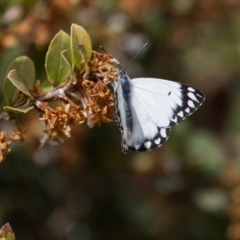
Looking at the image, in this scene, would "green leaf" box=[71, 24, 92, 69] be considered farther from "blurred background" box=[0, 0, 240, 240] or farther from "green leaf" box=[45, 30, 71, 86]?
"blurred background" box=[0, 0, 240, 240]

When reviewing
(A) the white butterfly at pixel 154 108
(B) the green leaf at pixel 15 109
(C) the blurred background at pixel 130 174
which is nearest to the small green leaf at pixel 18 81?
(B) the green leaf at pixel 15 109

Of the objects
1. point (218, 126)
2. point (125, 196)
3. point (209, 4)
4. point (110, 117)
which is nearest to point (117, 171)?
point (125, 196)

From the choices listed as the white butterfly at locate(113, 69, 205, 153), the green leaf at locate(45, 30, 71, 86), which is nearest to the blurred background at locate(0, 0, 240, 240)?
the white butterfly at locate(113, 69, 205, 153)

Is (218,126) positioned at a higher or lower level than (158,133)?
lower

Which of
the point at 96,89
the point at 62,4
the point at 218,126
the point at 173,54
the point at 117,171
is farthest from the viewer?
the point at 218,126

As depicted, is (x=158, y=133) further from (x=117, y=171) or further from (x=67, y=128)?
(x=117, y=171)

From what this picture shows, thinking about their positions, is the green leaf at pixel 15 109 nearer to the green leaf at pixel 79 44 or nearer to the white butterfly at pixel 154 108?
the green leaf at pixel 79 44
